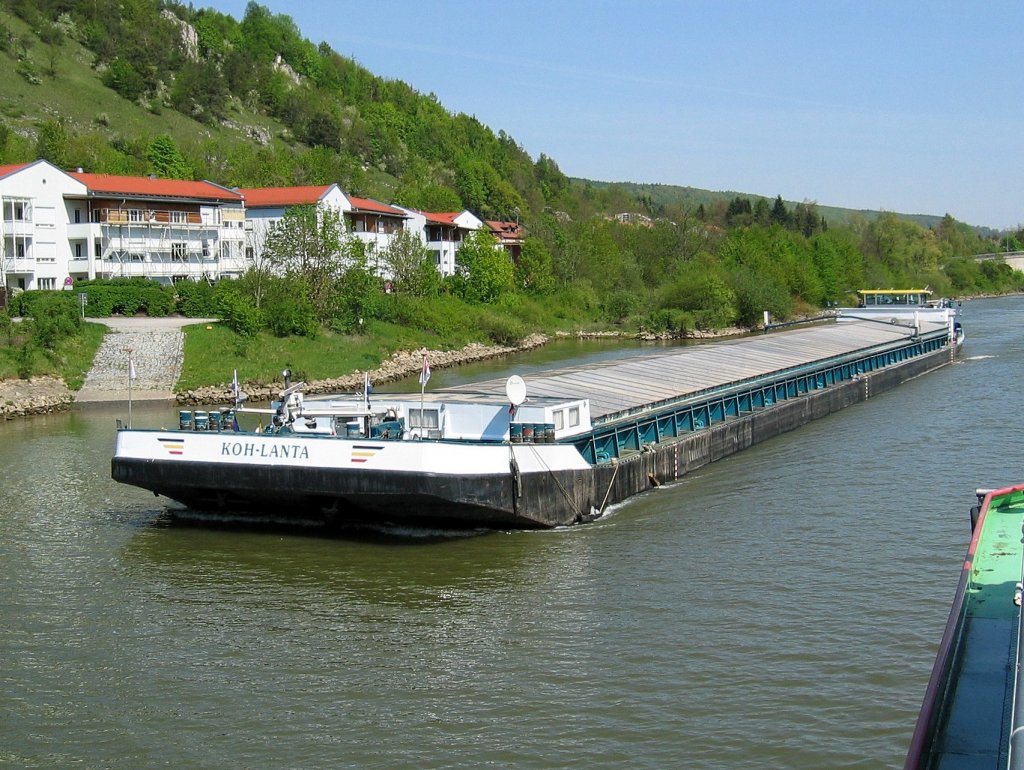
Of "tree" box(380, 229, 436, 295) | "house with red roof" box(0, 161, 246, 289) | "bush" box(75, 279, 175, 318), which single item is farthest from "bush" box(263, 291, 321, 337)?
"tree" box(380, 229, 436, 295)

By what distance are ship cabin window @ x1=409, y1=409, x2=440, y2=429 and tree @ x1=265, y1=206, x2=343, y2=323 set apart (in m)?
33.6

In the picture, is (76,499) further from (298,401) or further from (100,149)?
(100,149)

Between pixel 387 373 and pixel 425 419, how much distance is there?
2931 cm

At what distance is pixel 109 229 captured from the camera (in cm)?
5650

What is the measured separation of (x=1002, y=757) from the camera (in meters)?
8.21

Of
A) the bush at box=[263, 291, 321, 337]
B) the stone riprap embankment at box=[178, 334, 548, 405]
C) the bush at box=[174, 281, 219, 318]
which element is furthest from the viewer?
the bush at box=[174, 281, 219, 318]

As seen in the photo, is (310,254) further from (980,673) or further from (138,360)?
(980,673)

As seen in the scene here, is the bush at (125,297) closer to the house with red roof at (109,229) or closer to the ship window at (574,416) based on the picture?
the house with red roof at (109,229)

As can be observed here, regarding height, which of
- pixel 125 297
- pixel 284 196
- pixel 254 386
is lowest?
pixel 254 386

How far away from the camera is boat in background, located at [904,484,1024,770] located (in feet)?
27.4

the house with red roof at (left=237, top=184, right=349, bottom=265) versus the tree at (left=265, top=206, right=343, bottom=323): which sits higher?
the house with red roof at (left=237, top=184, right=349, bottom=265)

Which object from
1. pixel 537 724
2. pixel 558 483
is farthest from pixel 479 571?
pixel 537 724

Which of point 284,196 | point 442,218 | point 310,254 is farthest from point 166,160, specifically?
point 310,254

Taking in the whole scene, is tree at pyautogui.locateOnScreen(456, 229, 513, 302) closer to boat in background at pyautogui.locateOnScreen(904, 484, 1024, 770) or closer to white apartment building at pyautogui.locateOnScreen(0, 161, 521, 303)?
white apartment building at pyautogui.locateOnScreen(0, 161, 521, 303)
